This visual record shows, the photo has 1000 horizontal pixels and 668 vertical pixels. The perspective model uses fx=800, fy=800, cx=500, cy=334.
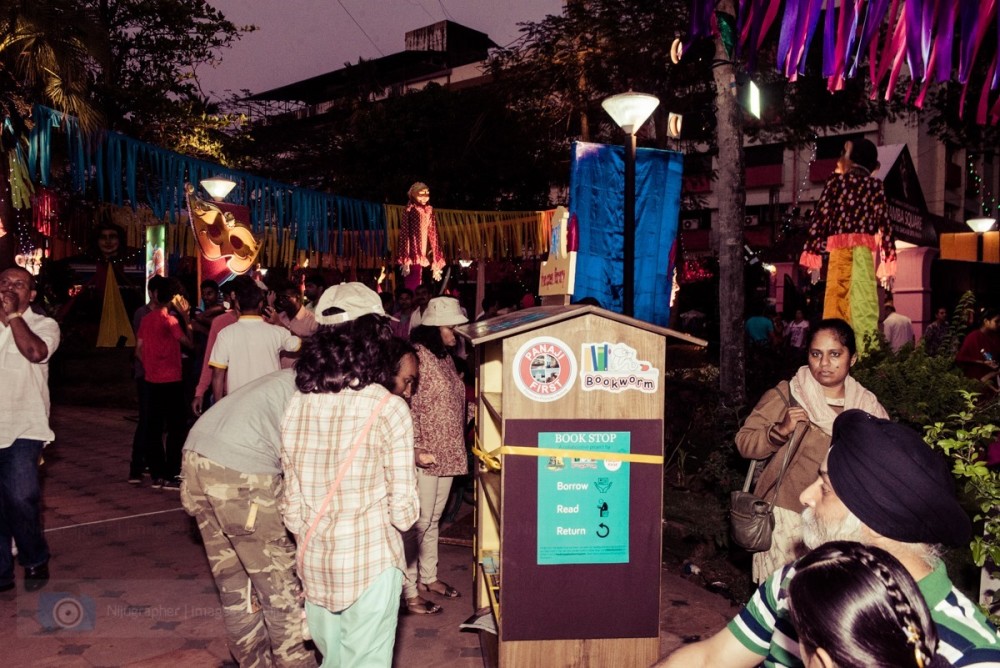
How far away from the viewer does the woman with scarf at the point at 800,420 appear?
11.9 ft

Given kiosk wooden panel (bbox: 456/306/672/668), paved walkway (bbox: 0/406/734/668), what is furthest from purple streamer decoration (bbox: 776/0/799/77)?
paved walkway (bbox: 0/406/734/668)

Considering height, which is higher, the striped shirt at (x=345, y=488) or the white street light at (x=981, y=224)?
the white street light at (x=981, y=224)

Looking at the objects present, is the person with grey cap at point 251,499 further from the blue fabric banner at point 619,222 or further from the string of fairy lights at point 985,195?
the string of fairy lights at point 985,195

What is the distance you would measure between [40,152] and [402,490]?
6.50m

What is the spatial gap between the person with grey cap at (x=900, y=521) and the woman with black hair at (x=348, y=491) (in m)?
1.59

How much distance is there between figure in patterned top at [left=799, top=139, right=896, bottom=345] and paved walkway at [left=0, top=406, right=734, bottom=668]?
2964 mm

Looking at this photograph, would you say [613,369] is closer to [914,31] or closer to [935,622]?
[914,31]

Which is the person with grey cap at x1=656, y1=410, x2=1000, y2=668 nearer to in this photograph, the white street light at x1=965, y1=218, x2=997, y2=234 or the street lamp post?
A: the street lamp post

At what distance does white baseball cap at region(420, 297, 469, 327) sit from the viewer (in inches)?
208

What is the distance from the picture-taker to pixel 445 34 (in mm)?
55094

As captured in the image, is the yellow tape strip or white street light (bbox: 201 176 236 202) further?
white street light (bbox: 201 176 236 202)

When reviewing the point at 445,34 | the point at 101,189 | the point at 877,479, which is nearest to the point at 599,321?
the point at 877,479

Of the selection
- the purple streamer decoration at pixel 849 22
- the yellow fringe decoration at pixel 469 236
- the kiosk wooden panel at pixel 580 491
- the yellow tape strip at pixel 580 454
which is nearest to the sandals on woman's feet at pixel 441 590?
the kiosk wooden panel at pixel 580 491

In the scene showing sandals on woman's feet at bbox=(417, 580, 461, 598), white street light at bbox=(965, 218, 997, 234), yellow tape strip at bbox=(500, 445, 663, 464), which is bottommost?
sandals on woman's feet at bbox=(417, 580, 461, 598)
